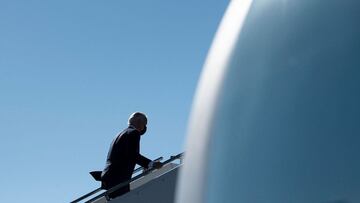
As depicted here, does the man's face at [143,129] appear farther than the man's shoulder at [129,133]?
Yes

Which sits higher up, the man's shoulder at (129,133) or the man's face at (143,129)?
the man's face at (143,129)

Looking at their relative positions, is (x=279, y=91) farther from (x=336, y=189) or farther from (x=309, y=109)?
(x=336, y=189)

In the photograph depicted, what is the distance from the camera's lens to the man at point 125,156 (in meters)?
6.10

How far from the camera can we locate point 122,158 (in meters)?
6.12

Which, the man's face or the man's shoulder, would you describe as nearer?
the man's shoulder

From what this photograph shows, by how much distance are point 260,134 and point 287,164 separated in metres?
0.15

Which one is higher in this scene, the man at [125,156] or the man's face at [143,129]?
the man's face at [143,129]

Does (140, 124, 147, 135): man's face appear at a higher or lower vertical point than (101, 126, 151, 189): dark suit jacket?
higher

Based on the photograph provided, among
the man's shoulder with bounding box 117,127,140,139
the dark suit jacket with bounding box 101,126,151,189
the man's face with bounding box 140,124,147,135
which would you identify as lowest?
the dark suit jacket with bounding box 101,126,151,189

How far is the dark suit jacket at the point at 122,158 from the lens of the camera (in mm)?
6105

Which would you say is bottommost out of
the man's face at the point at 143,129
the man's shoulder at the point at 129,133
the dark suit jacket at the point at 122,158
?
the dark suit jacket at the point at 122,158

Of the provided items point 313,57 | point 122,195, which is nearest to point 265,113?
point 313,57

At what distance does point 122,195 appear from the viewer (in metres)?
5.84

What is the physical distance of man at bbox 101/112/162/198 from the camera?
240 inches
